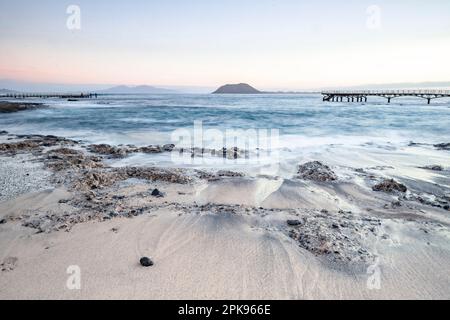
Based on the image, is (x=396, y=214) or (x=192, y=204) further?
(x=192, y=204)

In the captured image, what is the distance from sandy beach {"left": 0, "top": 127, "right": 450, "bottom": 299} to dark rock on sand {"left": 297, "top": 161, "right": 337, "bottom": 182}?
6 centimetres

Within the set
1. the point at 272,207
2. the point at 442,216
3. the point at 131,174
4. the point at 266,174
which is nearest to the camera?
the point at 442,216

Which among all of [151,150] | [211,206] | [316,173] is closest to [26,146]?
Answer: [151,150]

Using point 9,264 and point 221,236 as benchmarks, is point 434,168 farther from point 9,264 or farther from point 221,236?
point 9,264

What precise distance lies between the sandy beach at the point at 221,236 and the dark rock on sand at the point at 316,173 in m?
0.06

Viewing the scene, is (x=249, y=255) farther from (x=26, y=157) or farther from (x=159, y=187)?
(x=26, y=157)

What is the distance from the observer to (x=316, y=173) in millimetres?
8922

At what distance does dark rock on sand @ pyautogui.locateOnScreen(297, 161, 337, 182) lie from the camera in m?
8.64

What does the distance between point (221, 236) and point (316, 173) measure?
4.61 m

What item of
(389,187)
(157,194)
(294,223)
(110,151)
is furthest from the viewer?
(110,151)

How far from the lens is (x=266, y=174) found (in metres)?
9.31

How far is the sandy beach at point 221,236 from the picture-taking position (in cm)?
401
